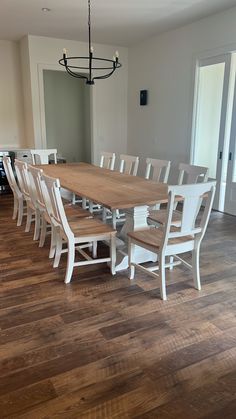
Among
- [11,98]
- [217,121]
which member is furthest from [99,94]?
[217,121]

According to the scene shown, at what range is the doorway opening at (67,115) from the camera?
7844 millimetres

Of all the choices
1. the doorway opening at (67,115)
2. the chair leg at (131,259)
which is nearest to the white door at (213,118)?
the chair leg at (131,259)

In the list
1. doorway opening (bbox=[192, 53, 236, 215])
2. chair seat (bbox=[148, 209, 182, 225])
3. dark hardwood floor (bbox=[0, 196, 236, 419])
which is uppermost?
doorway opening (bbox=[192, 53, 236, 215])

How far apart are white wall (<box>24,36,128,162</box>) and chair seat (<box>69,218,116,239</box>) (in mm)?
3840

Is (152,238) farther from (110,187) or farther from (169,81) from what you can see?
(169,81)

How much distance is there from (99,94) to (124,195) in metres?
4.75

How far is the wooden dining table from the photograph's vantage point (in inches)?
107

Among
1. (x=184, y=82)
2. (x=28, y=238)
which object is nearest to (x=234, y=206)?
(x=184, y=82)

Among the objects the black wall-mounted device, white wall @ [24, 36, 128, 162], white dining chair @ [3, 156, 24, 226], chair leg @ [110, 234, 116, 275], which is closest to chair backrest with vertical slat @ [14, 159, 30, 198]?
white dining chair @ [3, 156, 24, 226]

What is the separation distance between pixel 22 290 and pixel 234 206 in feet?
11.5

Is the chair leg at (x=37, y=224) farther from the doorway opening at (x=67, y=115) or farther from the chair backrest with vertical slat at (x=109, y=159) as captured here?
the doorway opening at (x=67, y=115)

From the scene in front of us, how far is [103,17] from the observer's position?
5.06 meters

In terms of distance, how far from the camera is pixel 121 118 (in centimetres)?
737

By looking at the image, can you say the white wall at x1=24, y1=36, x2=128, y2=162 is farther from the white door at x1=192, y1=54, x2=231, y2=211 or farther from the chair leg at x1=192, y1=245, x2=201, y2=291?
the chair leg at x1=192, y1=245, x2=201, y2=291
